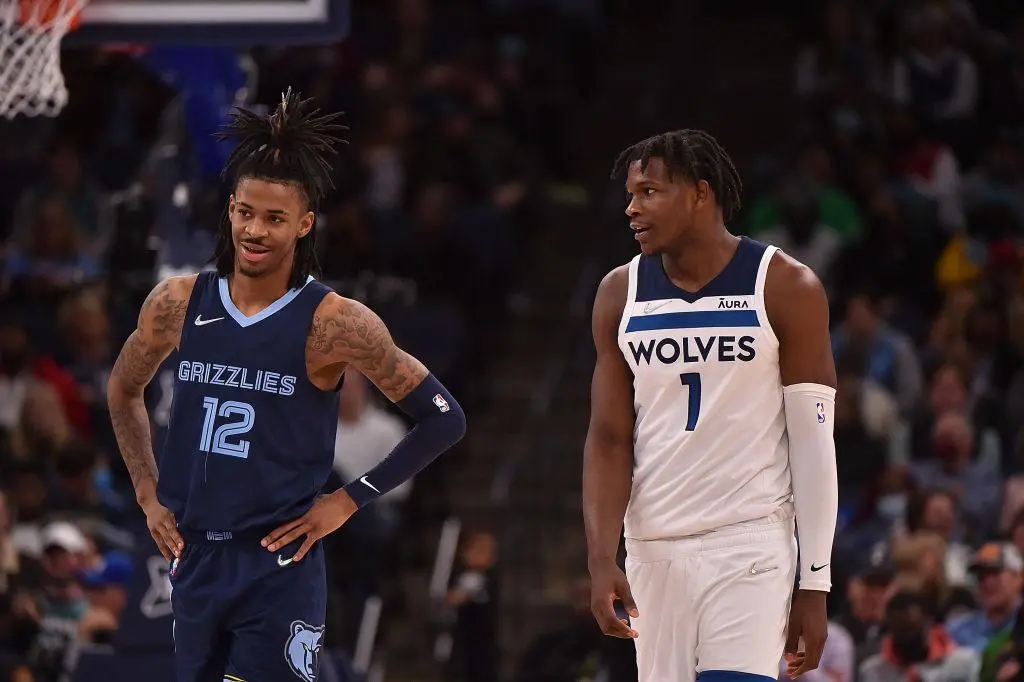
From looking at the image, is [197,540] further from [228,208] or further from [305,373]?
[228,208]

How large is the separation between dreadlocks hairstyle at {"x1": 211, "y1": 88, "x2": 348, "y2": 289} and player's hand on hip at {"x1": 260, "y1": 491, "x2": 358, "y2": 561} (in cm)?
70

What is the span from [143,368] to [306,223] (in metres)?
0.74

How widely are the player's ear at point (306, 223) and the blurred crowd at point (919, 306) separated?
443 cm

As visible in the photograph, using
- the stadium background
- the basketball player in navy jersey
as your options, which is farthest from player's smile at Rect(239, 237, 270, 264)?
the stadium background

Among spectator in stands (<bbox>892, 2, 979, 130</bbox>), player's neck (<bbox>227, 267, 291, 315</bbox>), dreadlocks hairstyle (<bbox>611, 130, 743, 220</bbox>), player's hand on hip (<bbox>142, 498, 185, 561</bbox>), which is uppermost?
spectator in stands (<bbox>892, 2, 979, 130</bbox>)

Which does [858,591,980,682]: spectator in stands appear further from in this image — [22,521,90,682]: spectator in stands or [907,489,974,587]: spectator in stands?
[22,521,90,682]: spectator in stands

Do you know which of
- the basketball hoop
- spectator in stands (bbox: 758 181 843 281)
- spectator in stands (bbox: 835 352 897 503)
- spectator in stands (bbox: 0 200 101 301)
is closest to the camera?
the basketball hoop

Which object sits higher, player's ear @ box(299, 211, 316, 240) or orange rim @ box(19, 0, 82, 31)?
orange rim @ box(19, 0, 82, 31)

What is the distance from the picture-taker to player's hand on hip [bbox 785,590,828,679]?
5484mm

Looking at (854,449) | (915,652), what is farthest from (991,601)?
(854,449)

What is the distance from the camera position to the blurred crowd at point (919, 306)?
31.4 ft

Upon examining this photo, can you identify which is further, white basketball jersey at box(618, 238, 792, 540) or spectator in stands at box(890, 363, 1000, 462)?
spectator in stands at box(890, 363, 1000, 462)

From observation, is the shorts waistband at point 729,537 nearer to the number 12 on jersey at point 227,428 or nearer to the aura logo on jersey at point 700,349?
the aura logo on jersey at point 700,349

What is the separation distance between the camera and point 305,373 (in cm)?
561
